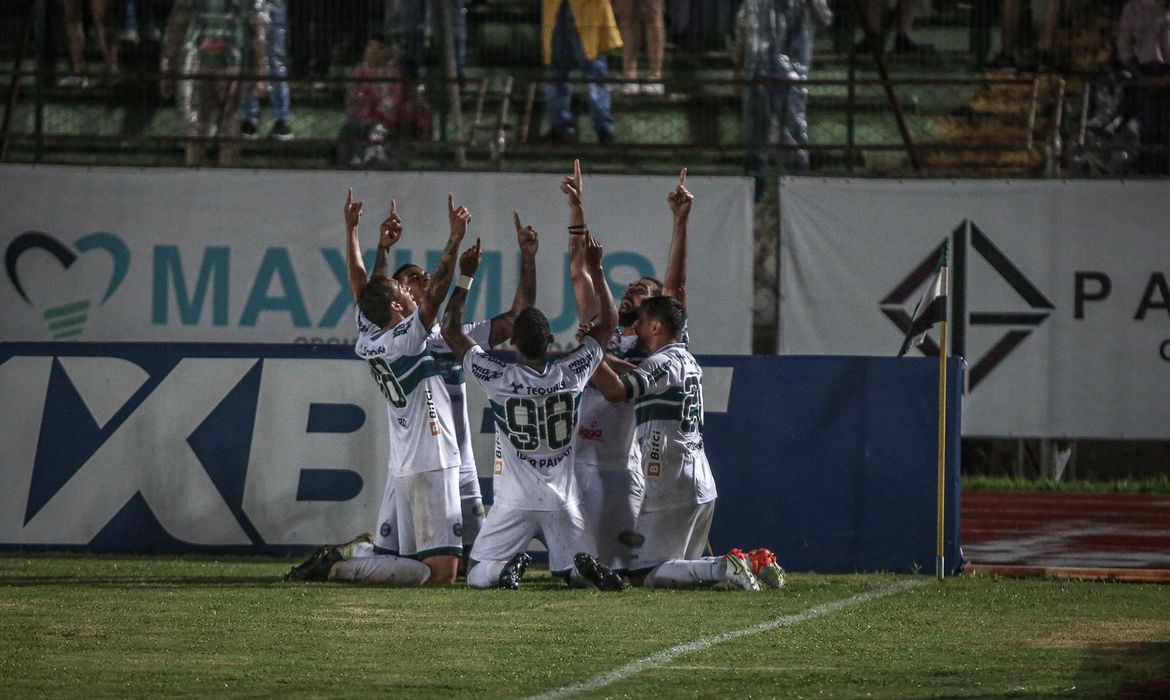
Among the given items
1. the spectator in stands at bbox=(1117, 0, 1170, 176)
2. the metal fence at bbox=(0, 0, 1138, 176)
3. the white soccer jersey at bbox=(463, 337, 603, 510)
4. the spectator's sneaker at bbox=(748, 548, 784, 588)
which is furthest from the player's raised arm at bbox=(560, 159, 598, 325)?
the spectator in stands at bbox=(1117, 0, 1170, 176)

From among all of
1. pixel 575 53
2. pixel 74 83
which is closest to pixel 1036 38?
pixel 575 53

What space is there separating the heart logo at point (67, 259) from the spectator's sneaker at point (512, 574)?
7.70 m

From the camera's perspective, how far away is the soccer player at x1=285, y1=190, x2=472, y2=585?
11.1 meters

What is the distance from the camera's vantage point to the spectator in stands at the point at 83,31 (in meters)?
18.3

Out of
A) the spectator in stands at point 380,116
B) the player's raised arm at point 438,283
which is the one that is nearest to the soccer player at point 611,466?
the player's raised arm at point 438,283

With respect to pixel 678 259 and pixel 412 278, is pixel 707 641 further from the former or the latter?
pixel 412 278

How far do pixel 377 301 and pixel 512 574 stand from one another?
2.02 metres

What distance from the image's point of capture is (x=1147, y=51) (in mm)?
17719

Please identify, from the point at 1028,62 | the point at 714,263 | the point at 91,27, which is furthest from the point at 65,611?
the point at 1028,62

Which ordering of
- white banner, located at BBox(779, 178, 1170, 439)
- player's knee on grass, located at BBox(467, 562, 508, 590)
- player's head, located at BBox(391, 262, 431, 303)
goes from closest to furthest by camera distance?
player's knee on grass, located at BBox(467, 562, 508, 590) → player's head, located at BBox(391, 262, 431, 303) → white banner, located at BBox(779, 178, 1170, 439)

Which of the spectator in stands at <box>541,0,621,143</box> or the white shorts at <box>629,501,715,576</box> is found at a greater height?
the spectator in stands at <box>541,0,621,143</box>

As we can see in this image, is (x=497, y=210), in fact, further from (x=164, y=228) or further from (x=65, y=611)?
(x=65, y=611)

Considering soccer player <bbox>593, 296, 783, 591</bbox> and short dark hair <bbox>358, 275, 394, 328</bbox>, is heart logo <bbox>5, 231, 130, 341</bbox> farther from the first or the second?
soccer player <bbox>593, 296, 783, 591</bbox>

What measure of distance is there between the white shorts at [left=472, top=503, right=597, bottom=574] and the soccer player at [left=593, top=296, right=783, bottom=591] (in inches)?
17.8
